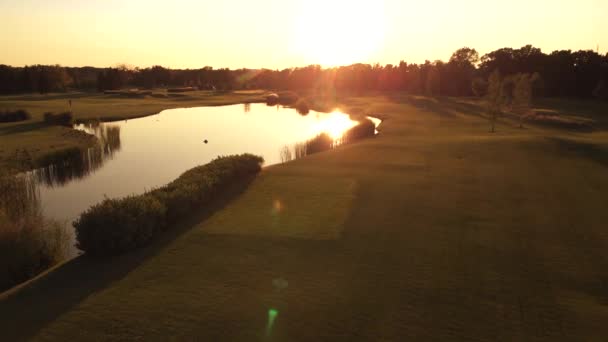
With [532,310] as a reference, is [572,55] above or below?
above

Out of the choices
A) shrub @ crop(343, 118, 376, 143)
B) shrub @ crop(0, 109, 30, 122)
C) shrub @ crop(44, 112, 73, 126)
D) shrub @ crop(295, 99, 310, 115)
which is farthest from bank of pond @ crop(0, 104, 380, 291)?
shrub @ crop(295, 99, 310, 115)

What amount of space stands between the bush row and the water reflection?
43.9 ft

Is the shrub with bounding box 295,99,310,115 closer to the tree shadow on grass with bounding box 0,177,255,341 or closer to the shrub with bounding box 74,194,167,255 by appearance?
the shrub with bounding box 74,194,167,255

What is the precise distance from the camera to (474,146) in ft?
113

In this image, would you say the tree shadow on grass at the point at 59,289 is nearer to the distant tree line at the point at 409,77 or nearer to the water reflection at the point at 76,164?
the water reflection at the point at 76,164

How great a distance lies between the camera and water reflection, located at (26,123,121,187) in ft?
95.6

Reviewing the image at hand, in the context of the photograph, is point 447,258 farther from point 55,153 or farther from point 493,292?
point 55,153

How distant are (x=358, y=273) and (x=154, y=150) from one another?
112 feet

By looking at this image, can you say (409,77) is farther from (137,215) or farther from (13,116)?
(137,215)

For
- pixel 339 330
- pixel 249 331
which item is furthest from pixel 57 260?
pixel 339 330

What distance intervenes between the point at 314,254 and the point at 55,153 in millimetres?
29897

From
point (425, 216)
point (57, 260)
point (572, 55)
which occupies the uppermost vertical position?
point (572, 55)

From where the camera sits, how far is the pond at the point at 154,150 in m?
26.5

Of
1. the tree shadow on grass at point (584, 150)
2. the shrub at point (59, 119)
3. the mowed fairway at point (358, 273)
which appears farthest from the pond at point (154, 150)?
the tree shadow on grass at point (584, 150)
